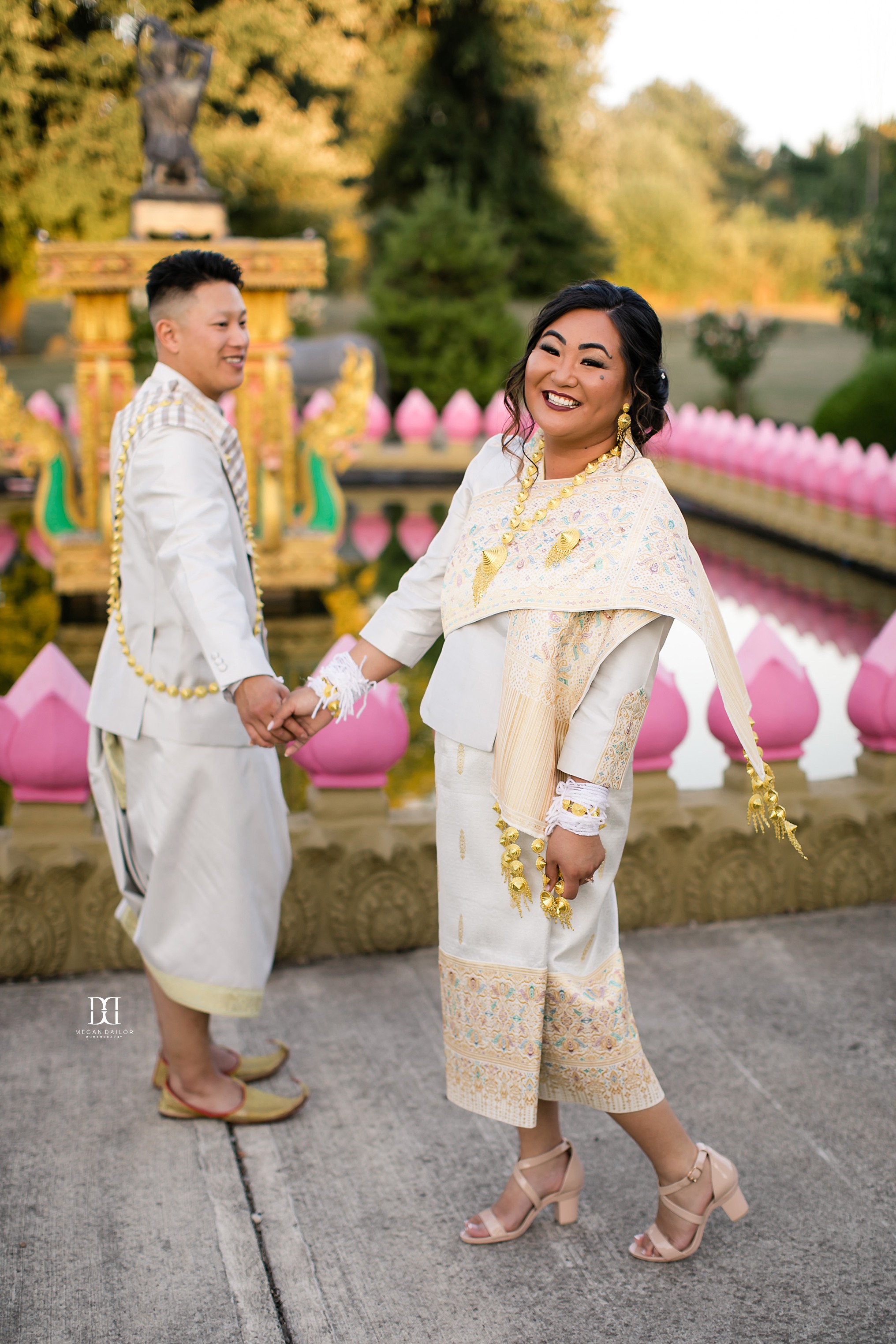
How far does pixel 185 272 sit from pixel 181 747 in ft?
2.66

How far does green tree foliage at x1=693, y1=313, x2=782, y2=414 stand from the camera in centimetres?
1012

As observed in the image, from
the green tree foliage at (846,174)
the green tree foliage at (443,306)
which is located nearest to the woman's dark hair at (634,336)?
the green tree foliage at (443,306)

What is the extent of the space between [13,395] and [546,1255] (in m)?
4.95

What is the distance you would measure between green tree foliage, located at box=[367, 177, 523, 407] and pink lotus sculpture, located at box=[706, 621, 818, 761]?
824 cm

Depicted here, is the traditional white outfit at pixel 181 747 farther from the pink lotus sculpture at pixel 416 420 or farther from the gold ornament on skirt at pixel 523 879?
the pink lotus sculpture at pixel 416 420

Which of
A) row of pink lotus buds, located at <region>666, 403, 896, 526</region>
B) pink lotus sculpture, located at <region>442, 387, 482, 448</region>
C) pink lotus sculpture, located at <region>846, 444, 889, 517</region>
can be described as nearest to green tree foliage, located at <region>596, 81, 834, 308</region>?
pink lotus sculpture, located at <region>442, 387, 482, 448</region>

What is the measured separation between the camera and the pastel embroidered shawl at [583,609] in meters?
1.77

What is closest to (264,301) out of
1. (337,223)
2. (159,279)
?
(159,279)

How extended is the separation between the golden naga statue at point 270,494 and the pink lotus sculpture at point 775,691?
10.3 ft

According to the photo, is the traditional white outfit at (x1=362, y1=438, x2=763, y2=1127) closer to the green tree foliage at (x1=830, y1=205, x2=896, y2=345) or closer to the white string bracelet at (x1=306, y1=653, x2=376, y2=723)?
the white string bracelet at (x1=306, y1=653, x2=376, y2=723)

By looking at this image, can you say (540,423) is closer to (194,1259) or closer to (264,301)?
(194,1259)

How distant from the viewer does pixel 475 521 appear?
1.94 metres

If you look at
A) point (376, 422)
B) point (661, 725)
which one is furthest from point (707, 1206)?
point (376, 422)

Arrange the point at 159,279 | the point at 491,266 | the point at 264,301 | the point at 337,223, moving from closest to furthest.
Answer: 1. the point at 159,279
2. the point at 264,301
3. the point at 491,266
4. the point at 337,223
